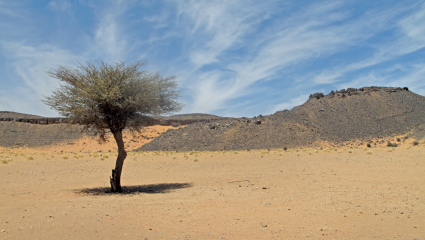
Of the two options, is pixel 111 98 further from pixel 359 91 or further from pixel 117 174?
pixel 359 91

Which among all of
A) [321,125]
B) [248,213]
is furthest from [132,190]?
[321,125]

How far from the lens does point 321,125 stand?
55.5m

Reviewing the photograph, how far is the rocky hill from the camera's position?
5017 centimetres

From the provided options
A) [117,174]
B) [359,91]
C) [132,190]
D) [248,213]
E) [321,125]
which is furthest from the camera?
[359,91]

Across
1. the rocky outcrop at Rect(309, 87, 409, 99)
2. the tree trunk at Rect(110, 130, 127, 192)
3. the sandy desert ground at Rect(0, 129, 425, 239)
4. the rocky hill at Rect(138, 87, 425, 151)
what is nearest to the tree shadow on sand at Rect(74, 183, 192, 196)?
the tree trunk at Rect(110, 130, 127, 192)

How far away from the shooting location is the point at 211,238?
683 centimetres

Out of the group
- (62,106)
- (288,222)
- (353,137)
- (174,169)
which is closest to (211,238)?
(288,222)

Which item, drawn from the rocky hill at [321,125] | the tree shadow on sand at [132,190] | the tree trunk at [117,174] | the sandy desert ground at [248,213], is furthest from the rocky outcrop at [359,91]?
the tree trunk at [117,174]

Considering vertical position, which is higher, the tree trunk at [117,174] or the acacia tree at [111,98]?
the acacia tree at [111,98]

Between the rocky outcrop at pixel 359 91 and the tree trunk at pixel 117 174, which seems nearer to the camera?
the tree trunk at pixel 117 174

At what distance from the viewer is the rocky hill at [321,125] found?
50166 millimetres

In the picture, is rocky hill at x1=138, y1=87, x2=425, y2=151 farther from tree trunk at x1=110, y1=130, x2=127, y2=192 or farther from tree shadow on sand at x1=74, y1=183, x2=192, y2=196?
tree trunk at x1=110, y1=130, x2=127, y2=192

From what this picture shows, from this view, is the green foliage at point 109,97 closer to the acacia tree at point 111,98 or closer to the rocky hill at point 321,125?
the acacia tree at point 111,98

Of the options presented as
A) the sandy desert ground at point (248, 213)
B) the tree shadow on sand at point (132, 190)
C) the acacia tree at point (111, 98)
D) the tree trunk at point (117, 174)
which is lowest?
the sandy desert ground at point (248, 213)
